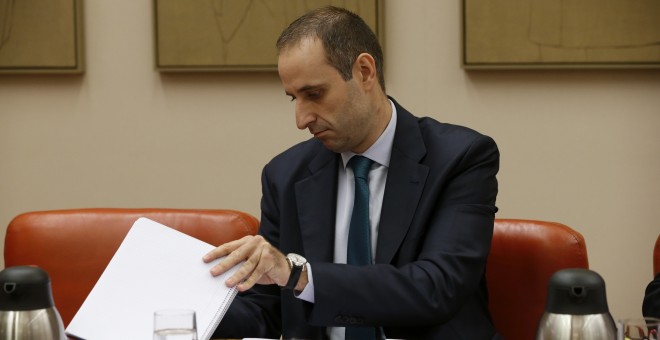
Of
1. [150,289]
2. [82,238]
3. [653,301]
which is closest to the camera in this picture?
[150,289]

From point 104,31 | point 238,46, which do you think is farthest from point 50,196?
point 238,46

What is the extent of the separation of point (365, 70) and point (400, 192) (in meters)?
0.35

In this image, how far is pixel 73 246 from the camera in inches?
117

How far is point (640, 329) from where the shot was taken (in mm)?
1824

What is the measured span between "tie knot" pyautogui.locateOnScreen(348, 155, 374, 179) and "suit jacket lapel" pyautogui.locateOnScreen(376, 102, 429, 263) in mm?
72

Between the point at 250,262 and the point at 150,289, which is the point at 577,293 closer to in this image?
the point at 250,262

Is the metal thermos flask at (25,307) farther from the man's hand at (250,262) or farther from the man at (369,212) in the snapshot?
the man at (369,212)

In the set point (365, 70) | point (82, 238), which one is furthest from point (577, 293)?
point (82, 238)

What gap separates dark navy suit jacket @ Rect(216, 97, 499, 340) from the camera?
2.38m

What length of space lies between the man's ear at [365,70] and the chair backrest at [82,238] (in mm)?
600

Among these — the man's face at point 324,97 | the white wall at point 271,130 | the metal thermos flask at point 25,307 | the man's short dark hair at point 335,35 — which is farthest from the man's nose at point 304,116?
the white wall at point 271,130

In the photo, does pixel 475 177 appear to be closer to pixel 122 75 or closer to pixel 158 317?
pixel 158 317

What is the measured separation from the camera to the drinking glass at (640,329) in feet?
5.97

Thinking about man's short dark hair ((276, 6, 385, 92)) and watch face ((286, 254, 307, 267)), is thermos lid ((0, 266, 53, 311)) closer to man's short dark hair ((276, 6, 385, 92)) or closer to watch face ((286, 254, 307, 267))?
watch face ((286, 254, 307, 267))
